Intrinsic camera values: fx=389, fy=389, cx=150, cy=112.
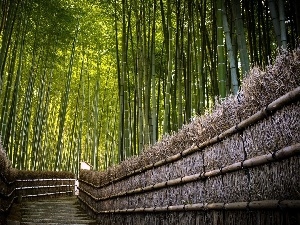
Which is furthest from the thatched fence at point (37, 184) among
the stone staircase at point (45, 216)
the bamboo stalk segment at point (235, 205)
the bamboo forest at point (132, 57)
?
the bamboo stalk segment at point (235, 205)

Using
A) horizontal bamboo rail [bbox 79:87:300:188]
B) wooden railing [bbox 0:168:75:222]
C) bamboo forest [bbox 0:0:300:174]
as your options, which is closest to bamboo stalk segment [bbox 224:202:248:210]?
horizontal bamboo rail [bbox 79:87:300:188]

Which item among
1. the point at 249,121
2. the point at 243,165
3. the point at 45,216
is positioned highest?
the point at 249,121

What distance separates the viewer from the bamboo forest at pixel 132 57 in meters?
4.60

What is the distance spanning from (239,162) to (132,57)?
6.88m

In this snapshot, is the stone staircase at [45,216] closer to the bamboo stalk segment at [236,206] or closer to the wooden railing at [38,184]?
the wooden railing at [38,184]

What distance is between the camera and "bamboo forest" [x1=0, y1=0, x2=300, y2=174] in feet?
15.1

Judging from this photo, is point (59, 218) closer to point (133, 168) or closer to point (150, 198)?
point (133, 168)

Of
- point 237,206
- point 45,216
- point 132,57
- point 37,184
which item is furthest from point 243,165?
point 37,184

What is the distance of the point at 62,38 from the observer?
9.62 m

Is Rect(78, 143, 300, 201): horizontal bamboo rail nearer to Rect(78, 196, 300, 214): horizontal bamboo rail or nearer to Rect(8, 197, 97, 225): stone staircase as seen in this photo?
Rect(78, 196, 300, 214): horizontal bamboo rail

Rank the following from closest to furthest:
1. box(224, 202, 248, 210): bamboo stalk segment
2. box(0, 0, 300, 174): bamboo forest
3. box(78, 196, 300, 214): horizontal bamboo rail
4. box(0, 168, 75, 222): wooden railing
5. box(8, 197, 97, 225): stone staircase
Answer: box(78, 196, 300, 214): horizontal bamboo rail
box(224, 202, 248, 210): bamboo stalk segment
box(0, 0, 300, 174): bamboo forest
box(8, 197, 97, 225): stone staircase
box(0, 168, 75, 222): wooden railing

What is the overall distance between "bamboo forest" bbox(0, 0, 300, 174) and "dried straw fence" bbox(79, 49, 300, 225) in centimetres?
24

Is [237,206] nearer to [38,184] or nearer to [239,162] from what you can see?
[239,162]

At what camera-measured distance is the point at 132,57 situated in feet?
29.9
